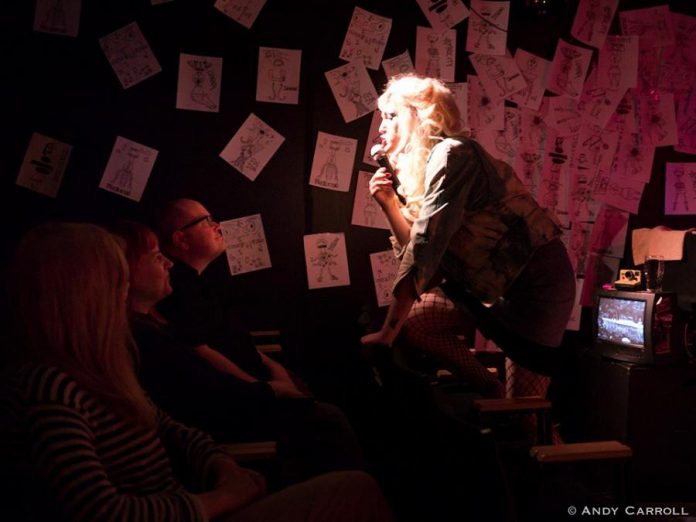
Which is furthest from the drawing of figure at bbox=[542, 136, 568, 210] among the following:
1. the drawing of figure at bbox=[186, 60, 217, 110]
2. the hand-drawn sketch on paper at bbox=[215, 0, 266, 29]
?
the drawing of figure at bbox=[186, 60, 217, 110]

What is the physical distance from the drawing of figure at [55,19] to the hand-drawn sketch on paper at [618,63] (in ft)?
8.50

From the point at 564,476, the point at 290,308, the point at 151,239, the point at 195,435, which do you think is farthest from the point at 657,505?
the point at 151,239

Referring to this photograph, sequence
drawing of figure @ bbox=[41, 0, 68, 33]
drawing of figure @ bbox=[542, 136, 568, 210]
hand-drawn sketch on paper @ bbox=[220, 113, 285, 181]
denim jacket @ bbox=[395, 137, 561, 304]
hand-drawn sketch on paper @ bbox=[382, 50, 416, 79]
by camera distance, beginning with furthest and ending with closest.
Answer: drawing of figure @ bbox=[542, 136, 568, 210]
hand-drawn sketch on paper @ bbox=[382, 50, 416, 79]
hand-drawn sketch on paper @ bbox=[220, 113, 285, 181]
drawing of figure @ bbox=[41, 0, 68, 33]
denim jacket @ bbox=[395, 137, 561, 304]

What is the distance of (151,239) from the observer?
6.80 feet

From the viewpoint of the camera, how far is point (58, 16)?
285cm

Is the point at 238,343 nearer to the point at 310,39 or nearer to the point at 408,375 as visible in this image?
the point at 408,375

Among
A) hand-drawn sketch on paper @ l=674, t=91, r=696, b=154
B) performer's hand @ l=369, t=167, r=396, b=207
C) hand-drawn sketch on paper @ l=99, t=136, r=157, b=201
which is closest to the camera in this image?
performer's hand @ l=369, t=167, r=396, b=207

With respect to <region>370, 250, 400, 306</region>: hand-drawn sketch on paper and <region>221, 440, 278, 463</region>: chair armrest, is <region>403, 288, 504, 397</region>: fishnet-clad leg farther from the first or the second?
<region>221, 440, 278, 463</region>: chair armrest

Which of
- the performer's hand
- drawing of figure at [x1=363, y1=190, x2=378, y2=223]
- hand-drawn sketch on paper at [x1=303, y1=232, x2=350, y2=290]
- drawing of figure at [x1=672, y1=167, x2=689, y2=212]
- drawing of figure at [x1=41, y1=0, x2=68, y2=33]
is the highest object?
drawing of figure at [x1=41, y1=0, x2=68, y2=33]

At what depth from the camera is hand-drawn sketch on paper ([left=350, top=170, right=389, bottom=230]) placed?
3.22m

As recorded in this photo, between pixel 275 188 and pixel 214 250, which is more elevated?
pixel 275 188

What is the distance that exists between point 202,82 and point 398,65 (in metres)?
0.94

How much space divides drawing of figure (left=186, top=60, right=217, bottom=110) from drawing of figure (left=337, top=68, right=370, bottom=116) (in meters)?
0.59

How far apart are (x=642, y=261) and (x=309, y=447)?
2.11m
